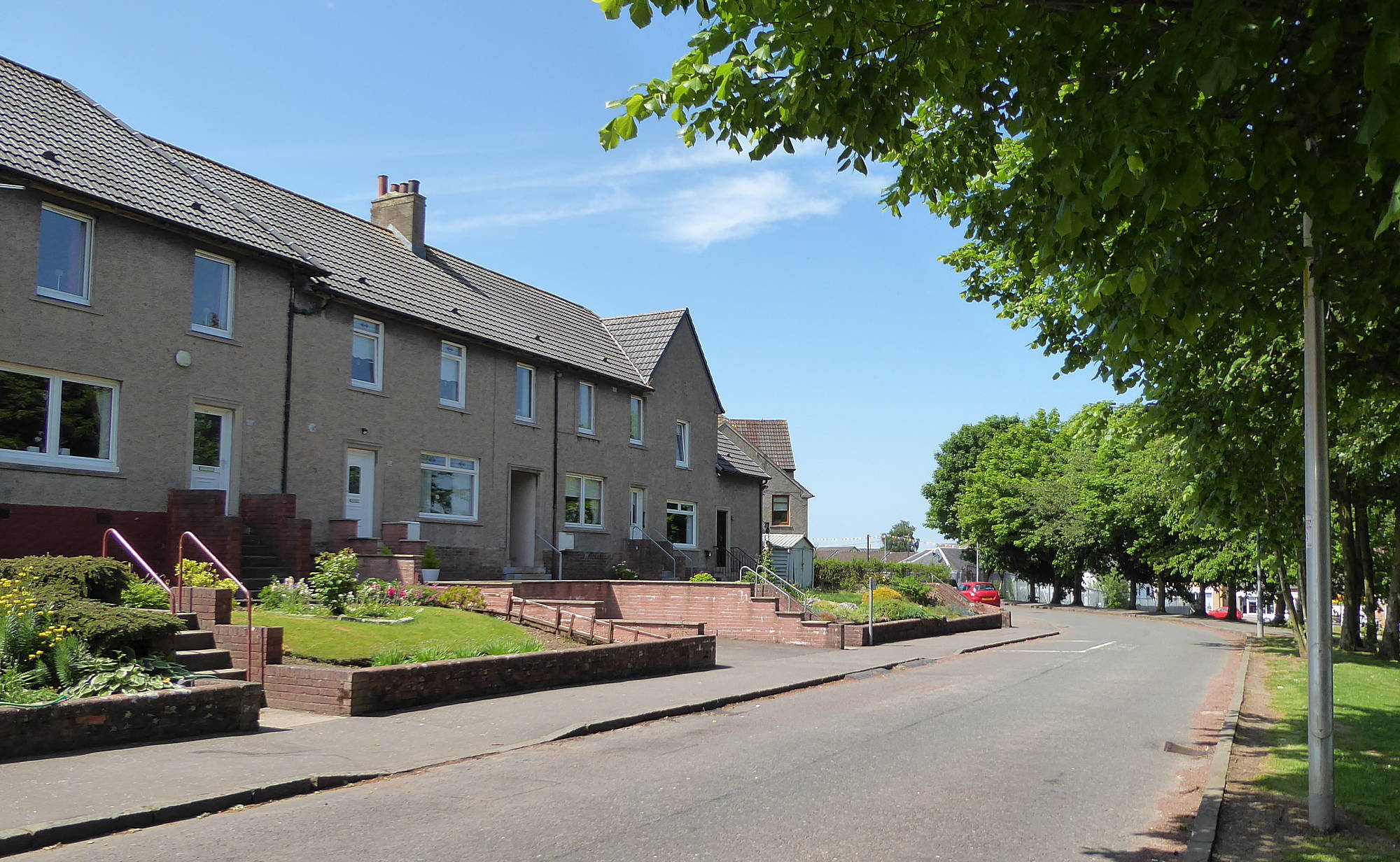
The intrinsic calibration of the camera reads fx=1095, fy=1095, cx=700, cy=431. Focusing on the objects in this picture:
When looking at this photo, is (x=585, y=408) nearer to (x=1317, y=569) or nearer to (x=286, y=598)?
(x=286, y=598)

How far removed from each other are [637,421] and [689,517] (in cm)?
427

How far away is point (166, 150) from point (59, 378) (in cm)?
671

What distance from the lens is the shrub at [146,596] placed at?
13.3 metres

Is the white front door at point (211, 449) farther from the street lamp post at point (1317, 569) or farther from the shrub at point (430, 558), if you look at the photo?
the street lamp post at point (1317, 569)

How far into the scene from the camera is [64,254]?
17.1 m

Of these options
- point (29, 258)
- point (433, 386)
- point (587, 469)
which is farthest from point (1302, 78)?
point (587, 469)

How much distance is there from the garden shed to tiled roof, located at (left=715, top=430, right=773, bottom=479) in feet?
10.3

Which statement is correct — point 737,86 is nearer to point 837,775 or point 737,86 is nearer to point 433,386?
point 837,775

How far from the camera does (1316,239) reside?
7281 mm

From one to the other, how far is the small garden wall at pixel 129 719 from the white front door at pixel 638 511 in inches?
847

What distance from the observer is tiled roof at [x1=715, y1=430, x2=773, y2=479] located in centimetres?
3842

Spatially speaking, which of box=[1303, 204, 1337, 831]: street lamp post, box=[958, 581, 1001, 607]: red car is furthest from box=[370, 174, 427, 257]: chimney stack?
box=[958, 581, 1001, 607]: red car

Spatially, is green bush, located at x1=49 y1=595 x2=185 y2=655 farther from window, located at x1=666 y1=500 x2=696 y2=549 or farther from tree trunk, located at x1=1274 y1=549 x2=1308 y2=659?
window, located at x1=666 y1=500 x2=696 y2=549

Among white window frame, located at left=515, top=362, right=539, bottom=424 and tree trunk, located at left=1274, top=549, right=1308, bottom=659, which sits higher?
white window frame, located at left=515, top=362, right=539, bottom=424
